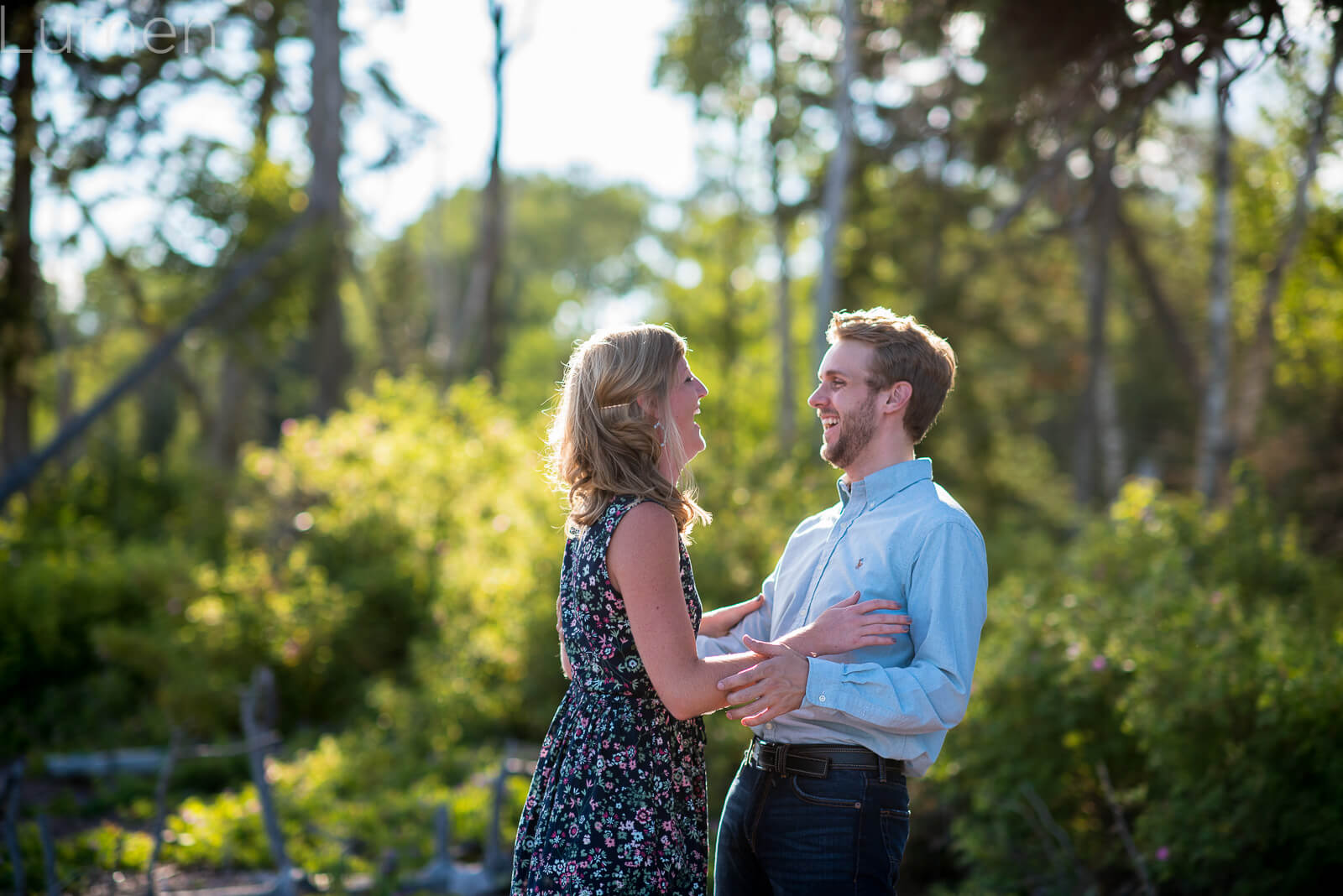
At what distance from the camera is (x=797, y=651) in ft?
7.94

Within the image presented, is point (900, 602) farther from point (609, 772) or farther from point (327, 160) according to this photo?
point (327, 160)

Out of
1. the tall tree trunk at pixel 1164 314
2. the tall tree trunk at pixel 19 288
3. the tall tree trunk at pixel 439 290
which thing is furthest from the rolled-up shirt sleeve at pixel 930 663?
the tall tree trunk at pixel 439 290

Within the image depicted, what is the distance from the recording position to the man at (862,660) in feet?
7.70

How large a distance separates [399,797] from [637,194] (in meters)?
47.7

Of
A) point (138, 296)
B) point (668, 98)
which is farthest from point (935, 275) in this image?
point (138, 296)

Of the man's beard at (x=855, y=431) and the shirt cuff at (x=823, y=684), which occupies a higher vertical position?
the man's beard at (x=855, y=431)

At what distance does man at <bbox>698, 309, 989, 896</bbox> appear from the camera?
2.35 meters

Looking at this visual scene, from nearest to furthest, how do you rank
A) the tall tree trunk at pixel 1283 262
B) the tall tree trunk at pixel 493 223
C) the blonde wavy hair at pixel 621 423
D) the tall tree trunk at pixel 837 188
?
the blonde wavy hair at pixel 621 423, the tall tree trunk at pixel 1283 262, the tall tree trunk at pixel 837 188, the tall tree trunk at pixel 493 223

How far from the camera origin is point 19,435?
13938 millimetres

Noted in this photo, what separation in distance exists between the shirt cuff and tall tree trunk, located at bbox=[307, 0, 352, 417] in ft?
47.3

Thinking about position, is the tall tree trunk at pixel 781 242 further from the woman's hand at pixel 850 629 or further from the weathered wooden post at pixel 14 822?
the woman's hand at pixel 850 629

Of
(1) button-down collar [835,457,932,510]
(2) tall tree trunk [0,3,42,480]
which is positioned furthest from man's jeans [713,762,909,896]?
(2) tall tree trunk [0,3,42,480]


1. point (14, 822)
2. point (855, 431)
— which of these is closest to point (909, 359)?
point (855, 431)

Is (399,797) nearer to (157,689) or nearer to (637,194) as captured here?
(157,689)
